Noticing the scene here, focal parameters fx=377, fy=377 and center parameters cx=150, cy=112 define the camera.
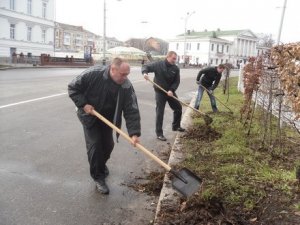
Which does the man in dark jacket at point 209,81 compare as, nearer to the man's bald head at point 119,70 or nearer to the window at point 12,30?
the man's bald head at point 119,70

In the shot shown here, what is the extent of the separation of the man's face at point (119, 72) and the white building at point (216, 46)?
8163cm

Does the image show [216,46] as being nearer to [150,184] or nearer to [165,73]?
[165,73]

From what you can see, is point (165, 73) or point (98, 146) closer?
point (98, 146)

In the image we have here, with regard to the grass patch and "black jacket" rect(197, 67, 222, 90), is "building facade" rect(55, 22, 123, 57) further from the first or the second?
the grass patch

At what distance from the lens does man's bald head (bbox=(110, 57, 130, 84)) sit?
4371mm

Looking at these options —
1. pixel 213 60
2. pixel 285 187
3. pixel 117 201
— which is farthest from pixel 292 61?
pixel 213 60

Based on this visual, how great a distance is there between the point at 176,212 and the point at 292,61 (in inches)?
93.3

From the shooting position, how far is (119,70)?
14.3 feet

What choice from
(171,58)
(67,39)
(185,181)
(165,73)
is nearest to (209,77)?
(165,73)

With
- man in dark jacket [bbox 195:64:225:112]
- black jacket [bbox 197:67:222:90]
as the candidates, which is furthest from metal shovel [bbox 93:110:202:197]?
black jacket [bbox 197:67:222:90]

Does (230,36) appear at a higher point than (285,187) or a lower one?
higher

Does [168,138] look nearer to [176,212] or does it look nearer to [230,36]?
[176,212]

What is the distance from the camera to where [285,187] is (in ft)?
15.2

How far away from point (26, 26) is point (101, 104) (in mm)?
45834
